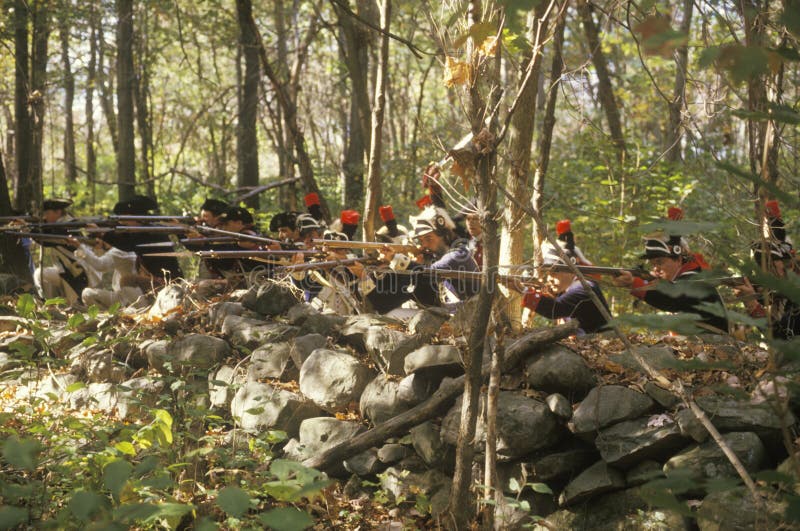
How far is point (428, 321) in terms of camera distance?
6.43 meters

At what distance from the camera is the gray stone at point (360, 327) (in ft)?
22.2

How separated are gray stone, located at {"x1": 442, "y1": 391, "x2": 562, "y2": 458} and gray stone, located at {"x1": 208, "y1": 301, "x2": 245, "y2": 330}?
3.74 m

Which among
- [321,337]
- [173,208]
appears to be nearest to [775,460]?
[321,337]

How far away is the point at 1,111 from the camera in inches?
1096

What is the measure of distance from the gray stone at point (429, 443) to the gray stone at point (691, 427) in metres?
1.74

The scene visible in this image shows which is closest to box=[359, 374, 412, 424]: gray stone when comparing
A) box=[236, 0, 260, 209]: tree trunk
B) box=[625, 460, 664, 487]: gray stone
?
box=[625, 460, 664, 487]: gray stone

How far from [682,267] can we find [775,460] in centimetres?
240

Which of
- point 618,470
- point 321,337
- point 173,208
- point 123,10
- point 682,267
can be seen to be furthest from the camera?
point 173,208

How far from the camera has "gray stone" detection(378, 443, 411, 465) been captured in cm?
582

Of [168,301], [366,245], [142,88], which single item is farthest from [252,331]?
Answer: [142,88]

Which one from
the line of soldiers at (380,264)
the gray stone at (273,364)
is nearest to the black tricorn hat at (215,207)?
the line of soldiers at (380,264)

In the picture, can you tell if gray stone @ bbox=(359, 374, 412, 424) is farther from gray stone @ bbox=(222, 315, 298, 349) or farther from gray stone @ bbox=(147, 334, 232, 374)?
gray stone @ bbox=(147, 334, 232, 374)

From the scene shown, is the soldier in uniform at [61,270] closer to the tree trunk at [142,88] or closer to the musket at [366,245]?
the musket at [366,245]

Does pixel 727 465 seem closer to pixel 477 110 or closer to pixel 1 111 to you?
pixel 477 110
